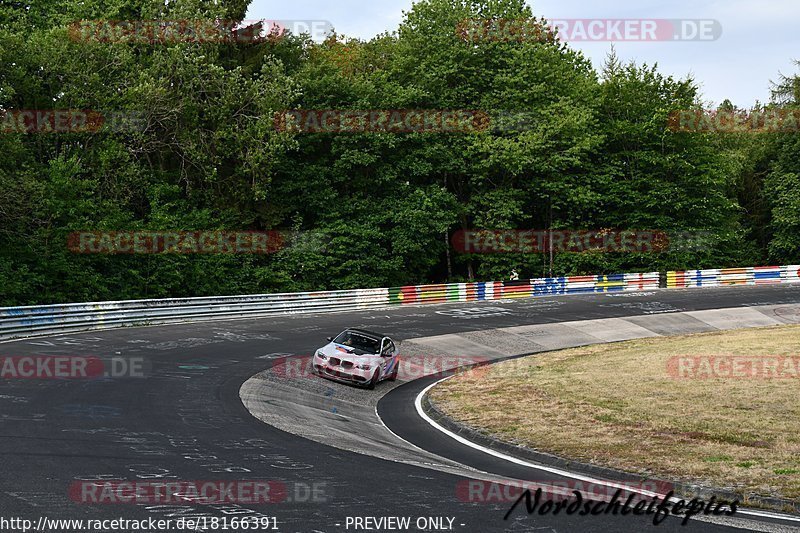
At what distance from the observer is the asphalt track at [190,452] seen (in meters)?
8.59

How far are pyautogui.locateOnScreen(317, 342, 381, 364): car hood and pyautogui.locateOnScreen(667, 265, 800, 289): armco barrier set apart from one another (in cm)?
3490

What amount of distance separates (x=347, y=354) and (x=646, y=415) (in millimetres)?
8385

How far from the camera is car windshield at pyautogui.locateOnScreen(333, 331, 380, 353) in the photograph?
75.0 feet

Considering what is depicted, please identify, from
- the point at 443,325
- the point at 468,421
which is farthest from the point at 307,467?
the point at 443,325

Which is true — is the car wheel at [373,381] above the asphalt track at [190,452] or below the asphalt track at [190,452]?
below

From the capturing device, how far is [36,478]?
9.49 m

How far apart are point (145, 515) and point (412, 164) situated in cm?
4296

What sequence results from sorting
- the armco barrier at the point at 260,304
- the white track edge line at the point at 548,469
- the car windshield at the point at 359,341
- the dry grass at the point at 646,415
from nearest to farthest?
the white track edge line at the point at 548,469
the dry grass at the point at 646,415
the car windshield at the point at 359,341
the armco barrier at the point at 260,304

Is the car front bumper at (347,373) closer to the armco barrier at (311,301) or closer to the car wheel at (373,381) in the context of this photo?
the car wheel at (373,381)

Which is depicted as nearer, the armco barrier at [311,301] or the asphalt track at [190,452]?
the asphalt track at [190,452]

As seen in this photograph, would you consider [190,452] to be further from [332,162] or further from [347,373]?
[332,162]

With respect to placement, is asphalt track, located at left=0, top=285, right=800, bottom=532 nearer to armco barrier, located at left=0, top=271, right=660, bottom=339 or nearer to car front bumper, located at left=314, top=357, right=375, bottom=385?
car front bumper, located at left=314, top=357, right=375, bottom=385

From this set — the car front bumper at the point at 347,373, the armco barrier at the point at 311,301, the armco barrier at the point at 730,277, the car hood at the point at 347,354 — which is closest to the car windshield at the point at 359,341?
the car hood at the point at 347,354

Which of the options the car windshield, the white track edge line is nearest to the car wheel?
the car windshield
